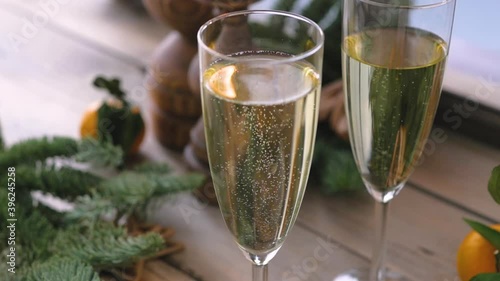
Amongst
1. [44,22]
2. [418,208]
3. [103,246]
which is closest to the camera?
[103,246]

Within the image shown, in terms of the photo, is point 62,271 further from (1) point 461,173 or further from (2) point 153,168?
(1) point 461,173

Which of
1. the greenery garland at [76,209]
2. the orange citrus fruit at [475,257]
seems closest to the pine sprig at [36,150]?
the greenery garland at [76,209]

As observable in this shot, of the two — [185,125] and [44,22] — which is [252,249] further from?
[44,22]

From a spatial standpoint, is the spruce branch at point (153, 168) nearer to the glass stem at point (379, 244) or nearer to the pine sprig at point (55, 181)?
the pine sprig at point (55, 181)

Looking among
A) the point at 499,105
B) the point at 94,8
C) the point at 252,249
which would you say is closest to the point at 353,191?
the point at 499,105

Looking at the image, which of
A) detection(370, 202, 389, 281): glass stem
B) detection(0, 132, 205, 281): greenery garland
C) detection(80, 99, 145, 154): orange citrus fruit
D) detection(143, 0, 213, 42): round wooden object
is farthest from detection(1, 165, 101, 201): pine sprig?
detection(370, 202, 389, 281): glass stem
